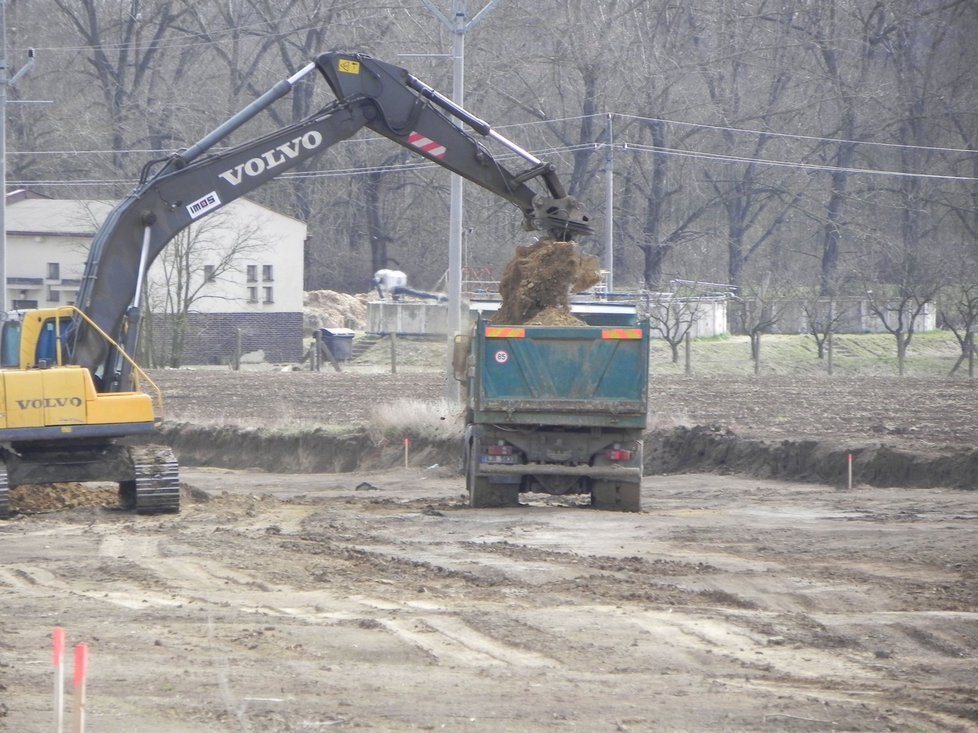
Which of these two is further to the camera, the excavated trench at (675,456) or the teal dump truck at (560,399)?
the excavated trench at (675,456)

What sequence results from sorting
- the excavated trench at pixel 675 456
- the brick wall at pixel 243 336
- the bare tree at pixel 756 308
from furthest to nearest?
the brick wall at pixel 243 336 < the bare tree at pixel 756 308 < the excavated trench at pixel 675 456

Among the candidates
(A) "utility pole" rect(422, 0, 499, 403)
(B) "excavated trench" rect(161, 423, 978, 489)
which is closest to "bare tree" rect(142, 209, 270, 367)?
(B) "excavated trench" rect(161, 423, 978, 489)

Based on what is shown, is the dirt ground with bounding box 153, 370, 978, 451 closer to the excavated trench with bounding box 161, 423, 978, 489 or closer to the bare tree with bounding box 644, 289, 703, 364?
the excavated trench with bounding box 161, 423, 978, 489

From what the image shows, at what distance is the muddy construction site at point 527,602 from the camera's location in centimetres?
767

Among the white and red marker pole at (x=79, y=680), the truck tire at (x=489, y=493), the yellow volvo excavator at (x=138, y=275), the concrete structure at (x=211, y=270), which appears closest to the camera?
the white and red marker pole at (x=79, y=680)

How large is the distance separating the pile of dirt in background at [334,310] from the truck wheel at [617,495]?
40391mm

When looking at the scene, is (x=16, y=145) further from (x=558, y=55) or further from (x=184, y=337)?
(x=558, y=55)

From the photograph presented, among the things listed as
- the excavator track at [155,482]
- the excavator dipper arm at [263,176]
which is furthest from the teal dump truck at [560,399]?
the excavator track at [155,482]

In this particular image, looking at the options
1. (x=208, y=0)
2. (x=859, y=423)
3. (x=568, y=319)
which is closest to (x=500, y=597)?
(x=568, y=319)

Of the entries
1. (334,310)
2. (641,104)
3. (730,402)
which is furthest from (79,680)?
(334,310)

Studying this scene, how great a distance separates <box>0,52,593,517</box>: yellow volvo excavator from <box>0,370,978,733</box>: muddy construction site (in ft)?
2.49

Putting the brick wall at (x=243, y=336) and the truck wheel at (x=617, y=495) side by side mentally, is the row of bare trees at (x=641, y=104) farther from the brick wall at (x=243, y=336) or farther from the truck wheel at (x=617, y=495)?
the truck wheel at (x=617, y=495)

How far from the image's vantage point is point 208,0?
54.3 m

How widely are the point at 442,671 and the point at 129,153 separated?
155 feet
